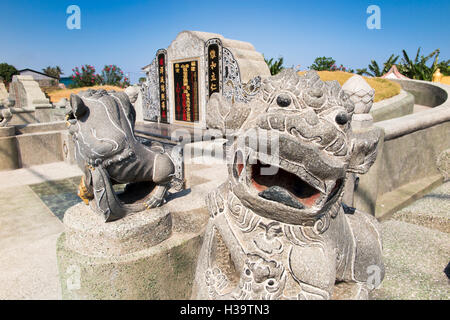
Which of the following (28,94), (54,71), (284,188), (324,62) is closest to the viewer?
(284,188)

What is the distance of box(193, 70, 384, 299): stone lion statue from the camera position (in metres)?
1.17

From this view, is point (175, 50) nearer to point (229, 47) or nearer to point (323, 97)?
point (229, 47)

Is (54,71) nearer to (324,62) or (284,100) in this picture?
(324,62)

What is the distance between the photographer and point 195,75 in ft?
22.5

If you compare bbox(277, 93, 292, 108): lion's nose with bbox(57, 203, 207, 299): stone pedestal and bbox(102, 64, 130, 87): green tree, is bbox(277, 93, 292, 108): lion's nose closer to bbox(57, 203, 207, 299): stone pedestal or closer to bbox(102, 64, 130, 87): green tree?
bbox(57, 203, 207, 299): stone pedestal

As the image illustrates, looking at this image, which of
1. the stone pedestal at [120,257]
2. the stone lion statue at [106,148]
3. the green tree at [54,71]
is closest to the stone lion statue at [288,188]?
the stone pedestal at [120,257]

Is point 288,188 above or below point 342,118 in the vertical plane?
below

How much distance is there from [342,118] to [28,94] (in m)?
14.3

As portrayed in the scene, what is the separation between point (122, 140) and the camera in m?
1.92

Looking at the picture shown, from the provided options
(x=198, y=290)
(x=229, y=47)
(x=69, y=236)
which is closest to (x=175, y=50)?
(x=229, y=47)

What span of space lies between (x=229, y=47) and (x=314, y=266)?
5.60 m

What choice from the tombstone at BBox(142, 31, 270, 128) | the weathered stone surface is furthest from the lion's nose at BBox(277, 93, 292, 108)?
the tombstone at BBox(142, 31, 270, 128)

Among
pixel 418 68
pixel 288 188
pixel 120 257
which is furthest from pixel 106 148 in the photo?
pixel 418 68

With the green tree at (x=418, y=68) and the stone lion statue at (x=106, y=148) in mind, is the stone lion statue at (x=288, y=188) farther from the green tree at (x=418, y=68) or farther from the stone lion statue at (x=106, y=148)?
the green tree at (x=418, y=68)
